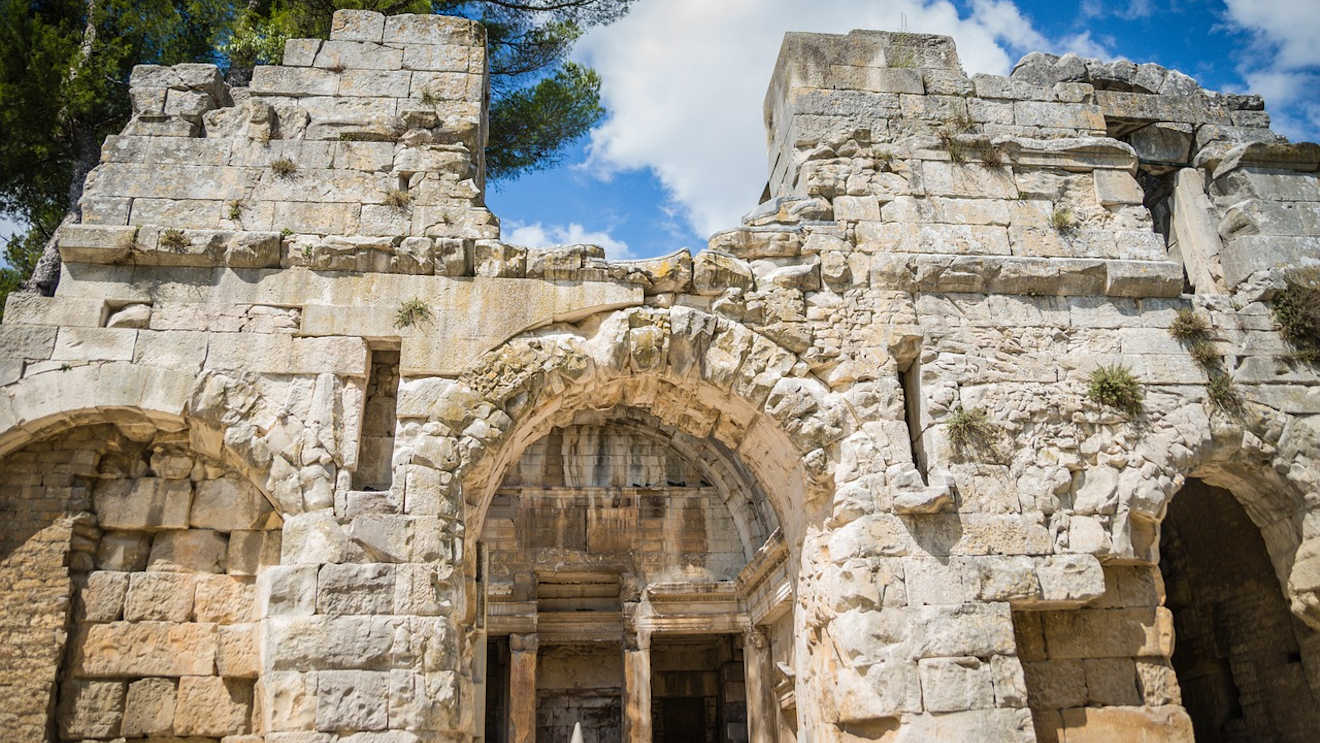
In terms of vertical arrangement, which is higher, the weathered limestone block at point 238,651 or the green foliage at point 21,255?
the green foliage at point 21,255

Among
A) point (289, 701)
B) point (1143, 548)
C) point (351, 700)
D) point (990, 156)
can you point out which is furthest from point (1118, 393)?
point (289, 701)

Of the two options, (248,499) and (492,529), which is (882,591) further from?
(492,529)

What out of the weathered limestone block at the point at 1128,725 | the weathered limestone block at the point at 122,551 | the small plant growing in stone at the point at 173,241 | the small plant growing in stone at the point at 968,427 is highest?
the small plant growing in stone at the point at 173,241

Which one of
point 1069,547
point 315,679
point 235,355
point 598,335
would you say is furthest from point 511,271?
point 1069,547

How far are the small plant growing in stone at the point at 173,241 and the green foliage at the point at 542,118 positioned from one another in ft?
20.9

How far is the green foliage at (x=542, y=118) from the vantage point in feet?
40.3

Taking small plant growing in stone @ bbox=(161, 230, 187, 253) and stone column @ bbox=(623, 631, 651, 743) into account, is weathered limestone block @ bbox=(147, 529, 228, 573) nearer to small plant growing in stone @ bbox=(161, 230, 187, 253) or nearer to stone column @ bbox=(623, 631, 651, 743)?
small plant growing in stone @ bbox=(161, 230, 187, 253)

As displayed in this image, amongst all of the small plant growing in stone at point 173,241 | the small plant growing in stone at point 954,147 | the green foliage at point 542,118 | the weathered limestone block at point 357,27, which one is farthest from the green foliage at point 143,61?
the small plant growing in stone at point 954,147

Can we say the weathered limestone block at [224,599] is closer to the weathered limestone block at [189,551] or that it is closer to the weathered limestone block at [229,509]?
the weathered limestone block at [189,551]

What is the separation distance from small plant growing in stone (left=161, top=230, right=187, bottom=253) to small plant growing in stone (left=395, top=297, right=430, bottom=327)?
1.58 meters

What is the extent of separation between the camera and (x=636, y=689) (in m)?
10.7

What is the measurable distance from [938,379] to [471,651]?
3907 mm

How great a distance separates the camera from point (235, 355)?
6.32 m

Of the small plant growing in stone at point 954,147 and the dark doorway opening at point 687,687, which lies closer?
the small plant growing in stone at point 954,147
